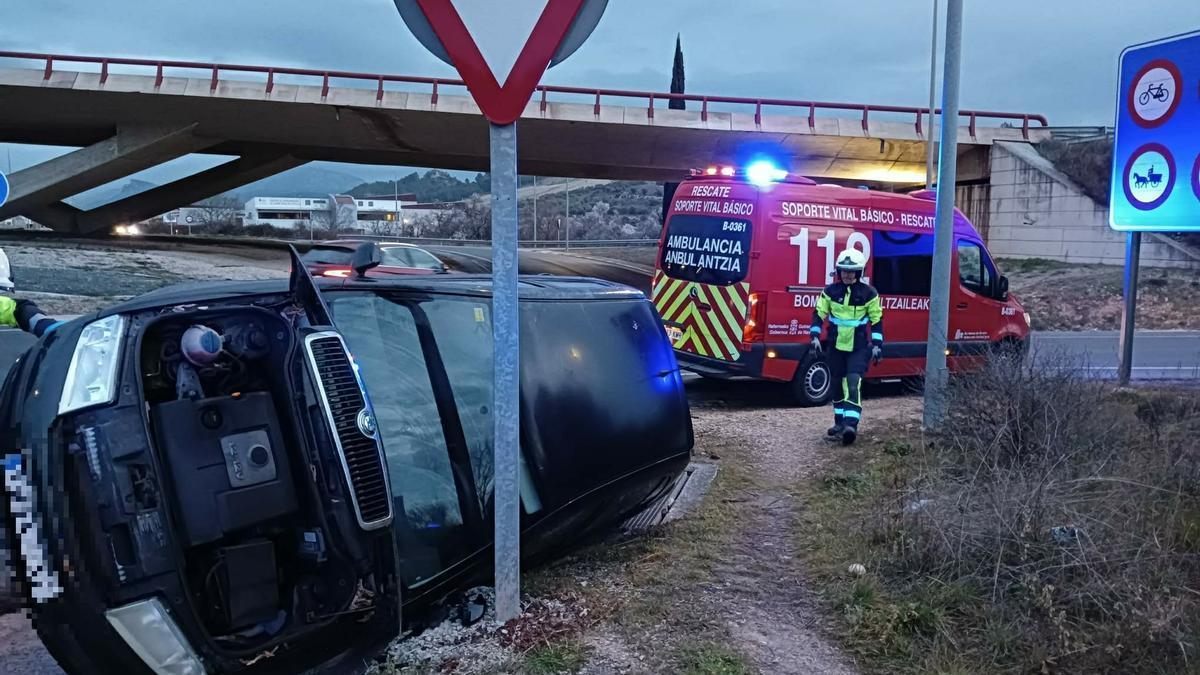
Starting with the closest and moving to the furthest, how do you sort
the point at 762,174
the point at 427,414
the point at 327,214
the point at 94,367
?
the point at 94,367, the point at 427,414, the point at 762,174, the point at 327,214

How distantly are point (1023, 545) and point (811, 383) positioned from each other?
5.82 m

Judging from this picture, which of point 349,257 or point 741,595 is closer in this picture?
point 741,595

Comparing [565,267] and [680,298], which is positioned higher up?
[565,267]

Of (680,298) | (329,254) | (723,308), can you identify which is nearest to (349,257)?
(329,254)

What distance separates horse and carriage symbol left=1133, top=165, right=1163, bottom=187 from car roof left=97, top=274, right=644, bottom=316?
724 centimetres

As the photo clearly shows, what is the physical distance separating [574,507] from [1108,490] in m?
2.67

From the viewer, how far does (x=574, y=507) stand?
3729mm

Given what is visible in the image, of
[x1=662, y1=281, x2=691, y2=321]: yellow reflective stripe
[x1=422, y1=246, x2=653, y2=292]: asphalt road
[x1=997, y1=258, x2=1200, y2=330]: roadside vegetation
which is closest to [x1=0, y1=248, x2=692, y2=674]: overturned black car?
[x1=662, y1=281, x2=691, y2=321]: yellow reflective stripe

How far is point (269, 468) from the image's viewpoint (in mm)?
2691

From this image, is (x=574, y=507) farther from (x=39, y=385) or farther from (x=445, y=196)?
(x=445, y=196)

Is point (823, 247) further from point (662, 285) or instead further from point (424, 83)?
point (424, 83)

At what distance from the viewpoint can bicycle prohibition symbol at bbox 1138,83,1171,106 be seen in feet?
28.4

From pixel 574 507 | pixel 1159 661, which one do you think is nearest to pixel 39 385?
pixel 574 507

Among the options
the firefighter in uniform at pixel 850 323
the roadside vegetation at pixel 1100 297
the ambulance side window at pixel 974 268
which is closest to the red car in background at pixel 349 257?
the firefighter in uniform at pixel 850 323
